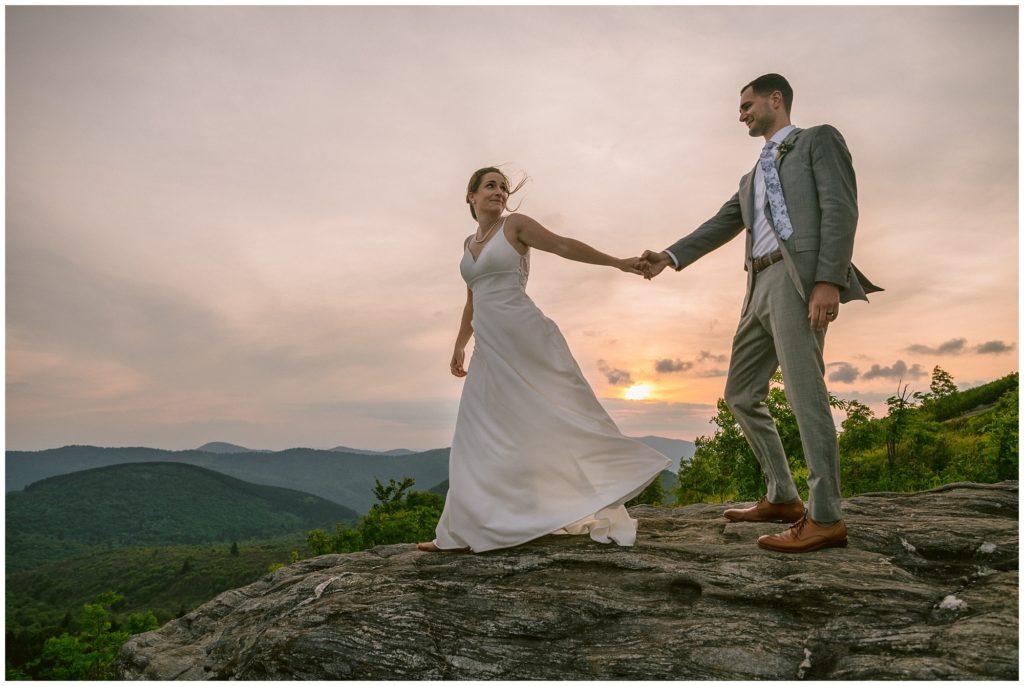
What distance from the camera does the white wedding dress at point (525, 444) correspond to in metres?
6.20

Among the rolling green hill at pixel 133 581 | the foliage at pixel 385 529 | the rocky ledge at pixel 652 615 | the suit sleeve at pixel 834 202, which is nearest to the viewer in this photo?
the rocky ledge at pixel 652 615

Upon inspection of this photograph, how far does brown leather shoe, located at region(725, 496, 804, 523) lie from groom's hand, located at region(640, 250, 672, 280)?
2.66m

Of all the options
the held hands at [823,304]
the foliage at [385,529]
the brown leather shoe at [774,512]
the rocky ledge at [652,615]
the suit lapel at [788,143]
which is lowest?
the foliage at [385,529]

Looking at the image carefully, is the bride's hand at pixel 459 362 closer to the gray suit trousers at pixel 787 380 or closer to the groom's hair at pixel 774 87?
the gray suit trousers at pixel 787 380

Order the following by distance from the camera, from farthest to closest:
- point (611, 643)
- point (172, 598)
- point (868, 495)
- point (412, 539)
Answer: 1. point (172, 598)
2. point (412, 539)
3. point (868, 495)
4. point (611, 643)

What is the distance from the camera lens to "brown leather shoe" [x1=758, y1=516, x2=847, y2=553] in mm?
5520

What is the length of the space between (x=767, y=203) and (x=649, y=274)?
1622 mm

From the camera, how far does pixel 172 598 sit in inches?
4218

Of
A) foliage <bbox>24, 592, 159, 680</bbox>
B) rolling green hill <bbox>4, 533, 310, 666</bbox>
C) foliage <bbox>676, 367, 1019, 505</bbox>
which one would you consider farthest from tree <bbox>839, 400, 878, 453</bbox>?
rolling green hill <bbox>4, 533, 310, 666</bbox>

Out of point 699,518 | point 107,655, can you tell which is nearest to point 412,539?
point 107,655

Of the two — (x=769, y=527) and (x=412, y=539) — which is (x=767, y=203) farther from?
(x=412, y=539)

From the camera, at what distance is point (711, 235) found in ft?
23.0

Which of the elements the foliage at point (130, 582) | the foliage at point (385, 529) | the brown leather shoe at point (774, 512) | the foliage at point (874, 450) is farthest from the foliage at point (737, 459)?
the foliage at point (130, 582)

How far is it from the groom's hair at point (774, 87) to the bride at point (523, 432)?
2139 mm
